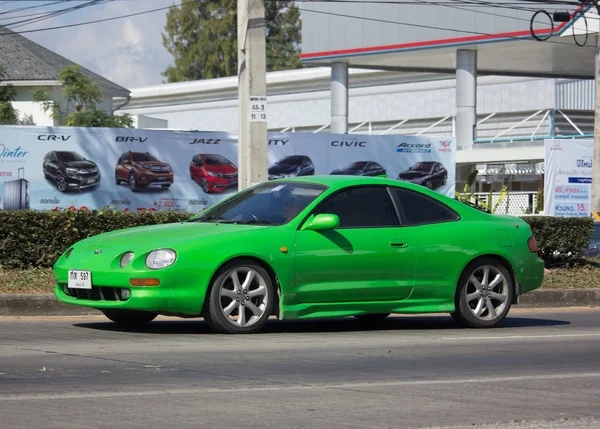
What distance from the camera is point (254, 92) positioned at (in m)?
16.3

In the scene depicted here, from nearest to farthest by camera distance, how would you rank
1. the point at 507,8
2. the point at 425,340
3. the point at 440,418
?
the point at 440,418 → the point at 425,340 → the point at 507,8

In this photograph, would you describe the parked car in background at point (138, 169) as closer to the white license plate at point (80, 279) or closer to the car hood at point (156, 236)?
the car hood at point (156, 236)

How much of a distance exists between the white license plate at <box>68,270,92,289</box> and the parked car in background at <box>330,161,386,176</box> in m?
14.2

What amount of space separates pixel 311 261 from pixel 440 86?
47380 millimetres

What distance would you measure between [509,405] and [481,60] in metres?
36.7

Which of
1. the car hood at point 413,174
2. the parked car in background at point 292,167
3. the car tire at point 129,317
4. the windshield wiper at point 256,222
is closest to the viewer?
the windshield wiper at point 256,222

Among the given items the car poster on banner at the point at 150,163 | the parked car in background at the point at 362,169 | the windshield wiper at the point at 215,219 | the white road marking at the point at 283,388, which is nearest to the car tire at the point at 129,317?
the windshield wiper at the point at 215,219

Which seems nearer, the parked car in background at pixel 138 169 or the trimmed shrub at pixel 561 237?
the trimmed shrub at pixel 561 237

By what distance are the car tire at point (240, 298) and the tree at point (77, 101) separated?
24.0m

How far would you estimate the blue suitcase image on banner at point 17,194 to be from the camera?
67.8 ft

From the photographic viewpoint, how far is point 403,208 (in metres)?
10.6

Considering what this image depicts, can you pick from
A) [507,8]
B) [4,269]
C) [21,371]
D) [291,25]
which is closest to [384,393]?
[21,371]

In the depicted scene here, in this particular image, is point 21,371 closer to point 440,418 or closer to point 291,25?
point 440,418

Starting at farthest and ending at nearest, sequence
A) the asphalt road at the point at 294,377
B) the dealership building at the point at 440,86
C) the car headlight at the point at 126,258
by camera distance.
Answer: the dealership building at the point at 440,86, the car headlight at the point at 126,258, the asphalt road at the point at 294,377
